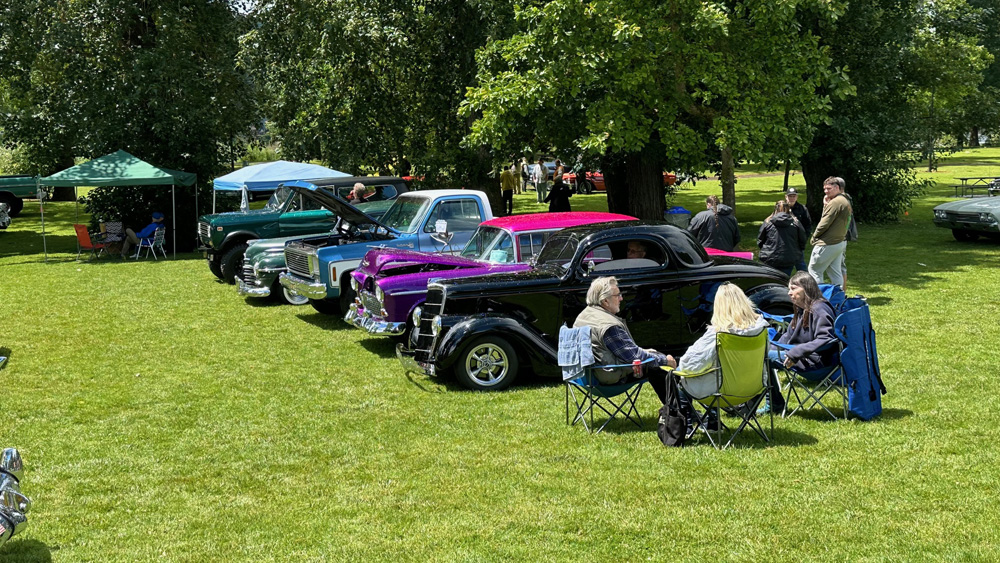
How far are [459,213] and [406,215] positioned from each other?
0.83 meters

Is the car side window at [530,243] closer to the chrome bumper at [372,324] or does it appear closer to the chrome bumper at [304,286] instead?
the chrome bumper at [372,324]

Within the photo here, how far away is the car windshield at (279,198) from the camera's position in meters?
18.8

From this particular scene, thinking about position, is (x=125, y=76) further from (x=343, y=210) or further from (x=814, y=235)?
(x=814, y=235)

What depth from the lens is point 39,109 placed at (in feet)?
86.1

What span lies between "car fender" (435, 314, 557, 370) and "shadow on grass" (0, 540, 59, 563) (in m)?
4.20

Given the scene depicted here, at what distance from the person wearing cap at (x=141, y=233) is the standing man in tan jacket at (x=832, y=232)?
15.5m

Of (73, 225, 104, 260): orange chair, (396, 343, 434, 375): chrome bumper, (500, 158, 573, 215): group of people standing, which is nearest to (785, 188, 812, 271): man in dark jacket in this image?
(396, 343, 434, 375): chrome bumper

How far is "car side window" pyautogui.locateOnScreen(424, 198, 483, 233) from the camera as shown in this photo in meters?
14.0

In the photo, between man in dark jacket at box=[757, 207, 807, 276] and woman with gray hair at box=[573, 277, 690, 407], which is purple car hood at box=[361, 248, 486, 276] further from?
man in dark jacket at box=[757, 207, 807, 276]

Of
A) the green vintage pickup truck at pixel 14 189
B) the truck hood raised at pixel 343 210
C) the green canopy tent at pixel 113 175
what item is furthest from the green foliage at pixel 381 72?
the green vintage pickup truck at pixel 14 189

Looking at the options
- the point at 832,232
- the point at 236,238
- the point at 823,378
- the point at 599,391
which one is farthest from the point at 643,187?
the point at 599,391

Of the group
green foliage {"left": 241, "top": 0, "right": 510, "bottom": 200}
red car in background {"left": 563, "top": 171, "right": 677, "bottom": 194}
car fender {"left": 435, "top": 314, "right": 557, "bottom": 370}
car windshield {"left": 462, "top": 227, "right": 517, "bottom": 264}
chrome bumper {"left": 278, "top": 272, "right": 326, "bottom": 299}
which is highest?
green foliage {"left": 241, "top": 0, "right": 510, "bottom": 200}

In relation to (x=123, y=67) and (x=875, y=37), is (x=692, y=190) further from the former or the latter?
(x=123, y=67)

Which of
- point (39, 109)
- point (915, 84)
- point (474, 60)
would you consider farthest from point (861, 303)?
point (39, 109)
